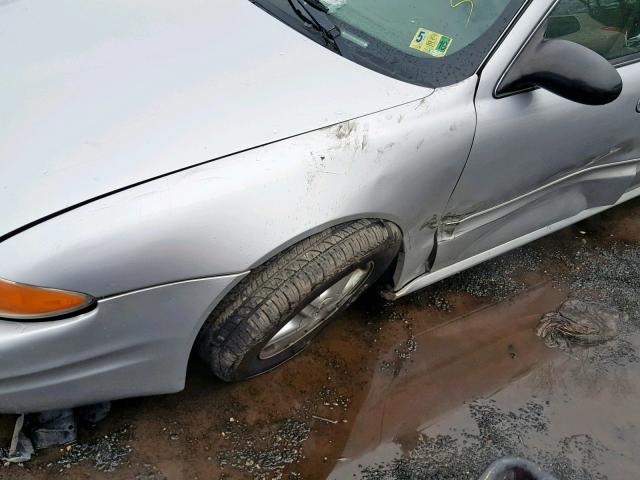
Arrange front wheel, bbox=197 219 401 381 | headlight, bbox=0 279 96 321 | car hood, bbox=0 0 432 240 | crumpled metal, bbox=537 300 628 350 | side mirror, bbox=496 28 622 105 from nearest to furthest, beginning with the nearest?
headlight, bbox=0 279 96 321, car hood, bbox=0 0 432 240, front wheel, bbox=197 219 401 381, side mirror, bbox=496 28 622 105, crumpled metal, bbox=537 300 628 350

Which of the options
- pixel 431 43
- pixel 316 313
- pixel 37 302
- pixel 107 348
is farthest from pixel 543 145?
pixel 37 302

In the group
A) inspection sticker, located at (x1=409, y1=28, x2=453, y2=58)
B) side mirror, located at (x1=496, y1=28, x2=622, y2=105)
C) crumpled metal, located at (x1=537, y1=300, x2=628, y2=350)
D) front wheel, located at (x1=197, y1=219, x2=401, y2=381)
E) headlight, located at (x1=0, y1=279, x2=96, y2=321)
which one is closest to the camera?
headlight, located at (x1=0, y1=279, x2=96, y2=321)

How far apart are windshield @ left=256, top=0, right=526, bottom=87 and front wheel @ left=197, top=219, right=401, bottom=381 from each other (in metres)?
0.53

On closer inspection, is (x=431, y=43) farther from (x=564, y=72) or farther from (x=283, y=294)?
(x=283, y=294)

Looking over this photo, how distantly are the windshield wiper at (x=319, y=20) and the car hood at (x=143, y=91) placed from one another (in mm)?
75

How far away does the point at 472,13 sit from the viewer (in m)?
2.09

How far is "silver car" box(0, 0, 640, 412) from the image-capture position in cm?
156

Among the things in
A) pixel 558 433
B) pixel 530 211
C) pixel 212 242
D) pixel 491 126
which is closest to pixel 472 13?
pixel 491 126

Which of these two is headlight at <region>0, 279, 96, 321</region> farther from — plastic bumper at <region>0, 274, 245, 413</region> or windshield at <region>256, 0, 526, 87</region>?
windshield at <region>256, 0, 526, 87</region>

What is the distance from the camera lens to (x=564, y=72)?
77.1 inches

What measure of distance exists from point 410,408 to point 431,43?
4.19ft

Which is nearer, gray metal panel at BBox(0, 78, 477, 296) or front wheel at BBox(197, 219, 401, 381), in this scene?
gray metal panel at BBox(0, 78, 477, 296)

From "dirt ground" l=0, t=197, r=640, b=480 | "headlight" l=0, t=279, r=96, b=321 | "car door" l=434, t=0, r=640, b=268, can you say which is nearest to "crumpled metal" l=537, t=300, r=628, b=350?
"dirt ground" l=0, t=197, r=640, b=480

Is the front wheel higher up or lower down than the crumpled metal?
higher up
